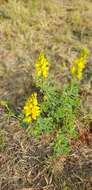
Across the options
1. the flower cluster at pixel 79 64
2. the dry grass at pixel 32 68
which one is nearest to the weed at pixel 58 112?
the flower cluster at pixel 79 64

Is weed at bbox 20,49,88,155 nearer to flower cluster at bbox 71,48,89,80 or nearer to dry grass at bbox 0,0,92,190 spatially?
flower cluster at bbox 71,48,89,80

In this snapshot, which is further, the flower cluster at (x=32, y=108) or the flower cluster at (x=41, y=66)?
the flower cluster at (x=41, y=66)

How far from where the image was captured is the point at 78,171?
133 inches

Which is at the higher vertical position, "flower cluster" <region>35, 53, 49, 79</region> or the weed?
"flower cluster" <region>35, 53, 49, 79</region>

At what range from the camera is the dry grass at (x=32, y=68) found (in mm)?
3367

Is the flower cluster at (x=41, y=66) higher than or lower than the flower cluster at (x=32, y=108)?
higher

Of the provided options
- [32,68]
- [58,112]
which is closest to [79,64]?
[58,112]

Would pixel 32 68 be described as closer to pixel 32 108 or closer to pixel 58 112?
pixel 58 112

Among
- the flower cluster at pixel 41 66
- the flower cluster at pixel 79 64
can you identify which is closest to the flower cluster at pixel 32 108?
the flower cluster at pixel 41 66

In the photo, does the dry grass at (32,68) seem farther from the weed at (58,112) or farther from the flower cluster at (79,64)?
the flower cluster at (79,64)

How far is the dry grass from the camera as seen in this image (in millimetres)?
3367

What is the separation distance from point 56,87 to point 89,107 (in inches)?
14.4

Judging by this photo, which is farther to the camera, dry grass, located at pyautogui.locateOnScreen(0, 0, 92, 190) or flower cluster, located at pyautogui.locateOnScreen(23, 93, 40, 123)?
dry grass, located at pyautogui.locateOnScreen(0, 0, 92, 190)

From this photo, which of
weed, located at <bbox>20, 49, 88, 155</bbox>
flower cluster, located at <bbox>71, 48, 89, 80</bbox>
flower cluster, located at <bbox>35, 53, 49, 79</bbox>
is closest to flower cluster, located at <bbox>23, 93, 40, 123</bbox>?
weed, located at <bbox>20, 49, 88, 155</bbox>
